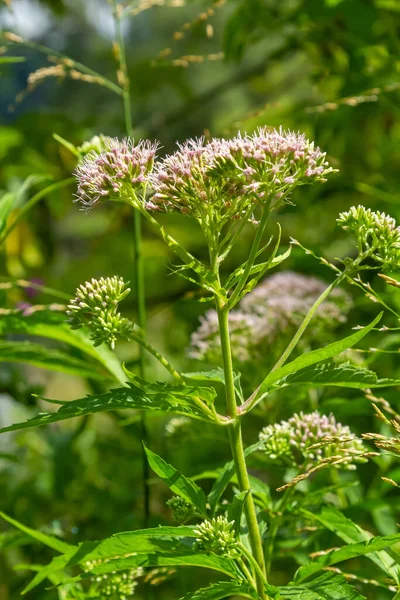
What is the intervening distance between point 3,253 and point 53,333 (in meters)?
1.51

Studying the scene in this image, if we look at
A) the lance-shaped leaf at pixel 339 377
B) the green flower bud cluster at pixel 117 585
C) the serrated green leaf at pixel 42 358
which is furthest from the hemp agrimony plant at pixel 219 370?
the serrated green leaf at pixel 42 358

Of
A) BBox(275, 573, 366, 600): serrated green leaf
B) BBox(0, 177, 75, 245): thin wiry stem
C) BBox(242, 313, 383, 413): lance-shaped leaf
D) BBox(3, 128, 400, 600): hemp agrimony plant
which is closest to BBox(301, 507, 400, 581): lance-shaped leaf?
BBox(3, 128, 400, 600): hemp agrimony plant

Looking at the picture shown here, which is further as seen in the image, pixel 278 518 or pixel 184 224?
pixel 184 224

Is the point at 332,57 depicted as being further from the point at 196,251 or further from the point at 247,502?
the point at 247,502

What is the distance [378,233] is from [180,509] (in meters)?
0.40

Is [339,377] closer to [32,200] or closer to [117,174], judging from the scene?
[117,174]

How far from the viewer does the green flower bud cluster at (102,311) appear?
0.85 m

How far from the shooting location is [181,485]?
0.86m

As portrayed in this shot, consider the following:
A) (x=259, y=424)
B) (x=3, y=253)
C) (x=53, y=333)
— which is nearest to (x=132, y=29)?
(x=3, y=253)

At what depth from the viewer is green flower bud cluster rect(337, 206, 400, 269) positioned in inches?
36.0

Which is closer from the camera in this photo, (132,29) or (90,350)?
(90,350)

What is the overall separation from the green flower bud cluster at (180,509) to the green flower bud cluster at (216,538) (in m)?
0.07

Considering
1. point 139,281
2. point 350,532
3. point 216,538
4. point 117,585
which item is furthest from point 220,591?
point 139,281

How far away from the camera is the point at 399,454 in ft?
2.76
